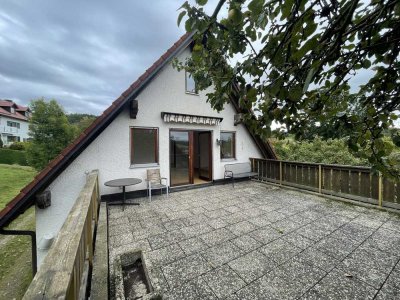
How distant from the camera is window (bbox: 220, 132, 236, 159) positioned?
24.3 ft

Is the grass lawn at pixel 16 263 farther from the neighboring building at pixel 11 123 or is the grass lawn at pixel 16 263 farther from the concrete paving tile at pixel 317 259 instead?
the neighboring building at pixel 11 123

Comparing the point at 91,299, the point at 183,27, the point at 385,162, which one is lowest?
the point at 91,299

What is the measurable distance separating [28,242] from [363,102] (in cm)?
1102

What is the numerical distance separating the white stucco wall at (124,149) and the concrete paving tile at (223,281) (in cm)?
389

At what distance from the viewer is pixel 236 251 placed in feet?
8.82

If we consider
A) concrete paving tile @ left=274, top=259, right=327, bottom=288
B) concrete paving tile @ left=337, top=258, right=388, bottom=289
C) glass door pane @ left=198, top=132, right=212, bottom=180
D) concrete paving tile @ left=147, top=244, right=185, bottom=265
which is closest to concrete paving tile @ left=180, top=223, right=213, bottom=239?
concrete paving tile @ left=147, top=244, right=185, bottom=265

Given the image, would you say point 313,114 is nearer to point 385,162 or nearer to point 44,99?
point 385,162

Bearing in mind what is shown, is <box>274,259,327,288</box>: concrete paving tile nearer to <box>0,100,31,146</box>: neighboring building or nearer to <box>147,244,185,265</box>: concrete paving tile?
<box>147,244,185,265</box>: concrete paving tile

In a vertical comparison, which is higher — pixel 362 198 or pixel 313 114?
pixel 313 114

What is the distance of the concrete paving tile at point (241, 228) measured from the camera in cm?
326

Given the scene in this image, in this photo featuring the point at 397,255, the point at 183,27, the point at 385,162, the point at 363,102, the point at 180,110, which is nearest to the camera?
the point at 183,27

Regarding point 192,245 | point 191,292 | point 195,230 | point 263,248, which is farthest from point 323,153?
point 191,292

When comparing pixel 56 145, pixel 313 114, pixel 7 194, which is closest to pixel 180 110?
pixel 313 114

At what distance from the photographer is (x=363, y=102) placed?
1.38 meters
